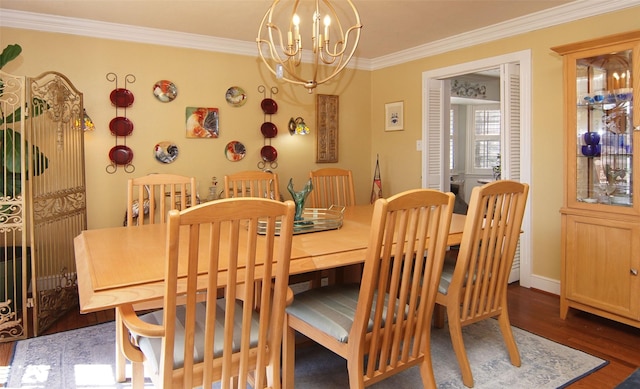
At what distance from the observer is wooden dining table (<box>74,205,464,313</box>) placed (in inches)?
56.2

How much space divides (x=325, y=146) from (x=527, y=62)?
212 centimetres

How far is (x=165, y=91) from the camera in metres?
3.91

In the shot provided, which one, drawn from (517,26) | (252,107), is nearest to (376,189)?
(252,107)

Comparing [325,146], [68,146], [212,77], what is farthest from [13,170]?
[325,146]

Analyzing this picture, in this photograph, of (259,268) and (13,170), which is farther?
(13,170)

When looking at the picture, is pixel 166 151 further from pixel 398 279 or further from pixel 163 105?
pixel 398 279

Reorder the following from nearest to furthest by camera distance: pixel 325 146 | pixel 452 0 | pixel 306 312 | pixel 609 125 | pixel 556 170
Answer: pixel 306 312 → pixel 609 125 → pixel 452 0 → pixel 556 170 → pixel 325 146

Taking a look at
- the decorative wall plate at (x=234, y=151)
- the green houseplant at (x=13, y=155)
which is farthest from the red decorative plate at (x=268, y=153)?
the green houseplant at (x=13, y=155)

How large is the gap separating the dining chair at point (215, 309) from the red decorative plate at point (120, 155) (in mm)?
2411

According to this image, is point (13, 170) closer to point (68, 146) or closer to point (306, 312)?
point (68, 146)

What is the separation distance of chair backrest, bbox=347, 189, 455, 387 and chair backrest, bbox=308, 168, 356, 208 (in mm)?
1700

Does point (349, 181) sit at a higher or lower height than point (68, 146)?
lower

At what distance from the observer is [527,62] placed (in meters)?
3.58

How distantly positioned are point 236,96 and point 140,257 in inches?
108
